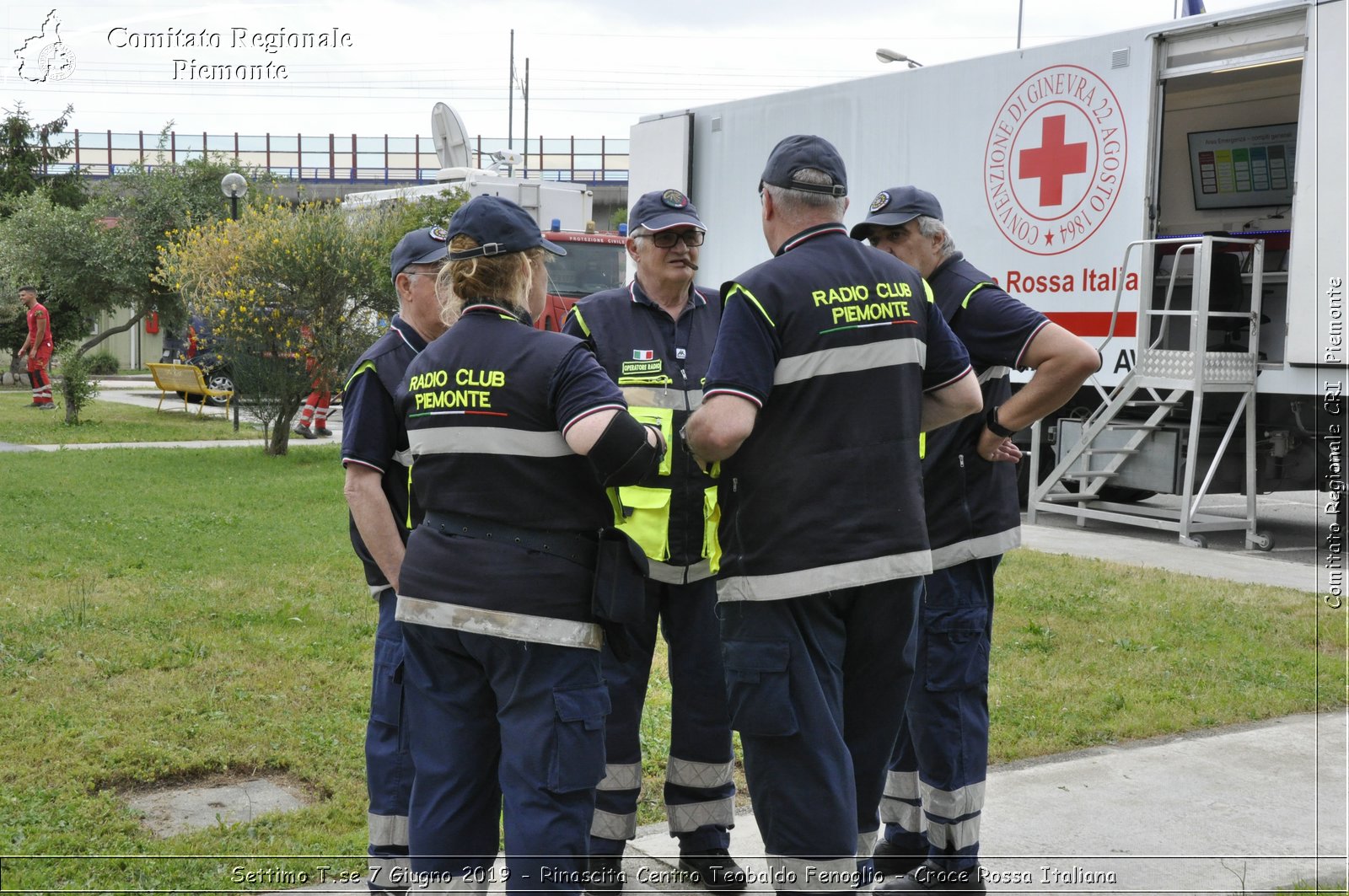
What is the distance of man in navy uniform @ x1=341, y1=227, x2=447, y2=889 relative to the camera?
132 inches

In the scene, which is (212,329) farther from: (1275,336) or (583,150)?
(583,150)

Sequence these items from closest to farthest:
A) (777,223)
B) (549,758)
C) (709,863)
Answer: (549,758)
(777,223)
(709,863)

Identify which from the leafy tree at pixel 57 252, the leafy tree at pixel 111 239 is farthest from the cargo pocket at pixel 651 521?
the leafy tree at pixel 57 252

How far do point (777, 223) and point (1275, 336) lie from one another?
8.90m

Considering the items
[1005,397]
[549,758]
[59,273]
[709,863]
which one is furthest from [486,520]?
[59,273]

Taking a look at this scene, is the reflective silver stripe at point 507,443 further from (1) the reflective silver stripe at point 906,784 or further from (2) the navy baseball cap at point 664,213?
(1) the reflective silver stripe at point 906,784

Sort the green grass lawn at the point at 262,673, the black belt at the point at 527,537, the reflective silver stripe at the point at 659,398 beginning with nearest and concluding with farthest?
the black belt at the point at 527,537
the reflective silver stripe at the point at 659,398
the green grass lawn at the point at 262,673

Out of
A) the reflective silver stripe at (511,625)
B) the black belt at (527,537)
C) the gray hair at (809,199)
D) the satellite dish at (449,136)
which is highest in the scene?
the satellite dish at (449,136)

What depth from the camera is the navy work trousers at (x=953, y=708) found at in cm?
365

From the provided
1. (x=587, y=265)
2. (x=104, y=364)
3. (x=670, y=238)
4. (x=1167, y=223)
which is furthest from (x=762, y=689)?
(x=104, y=364)

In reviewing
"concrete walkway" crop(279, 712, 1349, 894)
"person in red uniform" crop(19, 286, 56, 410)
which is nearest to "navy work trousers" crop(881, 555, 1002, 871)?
"concrete walkway" crop(279, 712, 1349, 894)

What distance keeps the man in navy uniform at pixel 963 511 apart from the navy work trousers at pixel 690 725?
1.90 feet

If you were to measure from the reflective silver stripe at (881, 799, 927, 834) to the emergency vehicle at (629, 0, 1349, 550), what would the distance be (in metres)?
6.75

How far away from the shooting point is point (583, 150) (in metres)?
48.5
